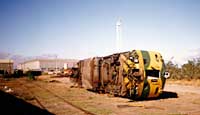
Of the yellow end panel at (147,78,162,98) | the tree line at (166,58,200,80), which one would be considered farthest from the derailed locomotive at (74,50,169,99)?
the tree line at (166,58,200,80)

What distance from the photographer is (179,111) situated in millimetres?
9875

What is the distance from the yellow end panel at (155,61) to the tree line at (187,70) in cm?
1641

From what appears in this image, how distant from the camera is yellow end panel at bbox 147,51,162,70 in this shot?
12.8 m

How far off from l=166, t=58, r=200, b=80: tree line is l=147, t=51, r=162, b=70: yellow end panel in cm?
→ 1641

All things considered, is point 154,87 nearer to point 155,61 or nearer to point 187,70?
point 155,61

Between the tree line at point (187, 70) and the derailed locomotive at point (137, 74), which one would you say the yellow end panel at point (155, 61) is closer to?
the derailed locomotive at point (137, 74)

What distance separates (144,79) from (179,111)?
2834 millimetres

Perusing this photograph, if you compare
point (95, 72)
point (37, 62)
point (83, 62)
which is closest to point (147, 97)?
point (95, 72)

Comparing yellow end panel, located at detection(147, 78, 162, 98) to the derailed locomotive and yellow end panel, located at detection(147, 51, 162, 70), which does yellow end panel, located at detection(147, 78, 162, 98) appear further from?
yellow end panel, located at detection(147, 51, 162, 70)

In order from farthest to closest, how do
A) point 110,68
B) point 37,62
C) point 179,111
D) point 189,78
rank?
point 37,62 < point 189,78 < point 110,68 < point 179,111

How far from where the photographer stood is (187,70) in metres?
29.5

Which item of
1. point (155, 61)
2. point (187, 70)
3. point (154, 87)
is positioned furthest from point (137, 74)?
point (187, 70)

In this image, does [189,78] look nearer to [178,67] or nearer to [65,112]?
[178,67]

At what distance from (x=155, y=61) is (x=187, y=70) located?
58.3ft
